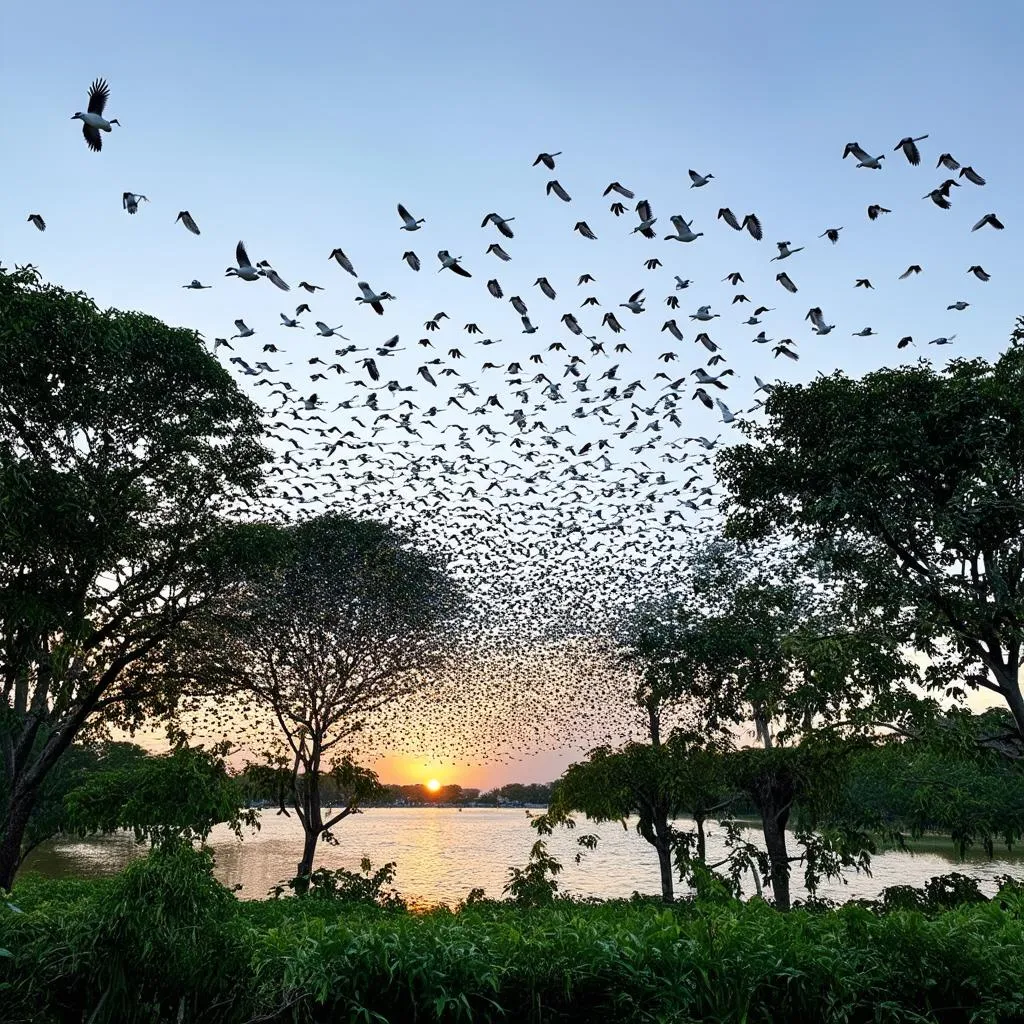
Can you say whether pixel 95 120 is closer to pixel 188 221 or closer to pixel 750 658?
pixel 188 221

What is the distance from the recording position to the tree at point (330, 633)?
23.3 meters

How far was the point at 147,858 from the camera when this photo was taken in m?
4.96

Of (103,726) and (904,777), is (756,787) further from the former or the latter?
(103,726)

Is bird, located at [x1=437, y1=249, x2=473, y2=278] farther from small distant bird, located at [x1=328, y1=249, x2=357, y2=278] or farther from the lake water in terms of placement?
the lake water

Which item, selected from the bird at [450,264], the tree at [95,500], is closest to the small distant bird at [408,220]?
the bird at [450,264]

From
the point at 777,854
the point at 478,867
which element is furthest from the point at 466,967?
the point at 478,867

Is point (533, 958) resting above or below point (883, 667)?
below

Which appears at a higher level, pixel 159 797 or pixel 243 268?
pixel 243 268

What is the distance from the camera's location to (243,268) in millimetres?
10023

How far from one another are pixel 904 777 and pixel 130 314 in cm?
1968

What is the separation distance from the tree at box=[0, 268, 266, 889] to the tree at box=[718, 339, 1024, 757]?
13.6 meters

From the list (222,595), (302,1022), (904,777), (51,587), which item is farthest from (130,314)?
(904,777)

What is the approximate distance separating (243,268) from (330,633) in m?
16.0

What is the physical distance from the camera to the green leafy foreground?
4.77m
